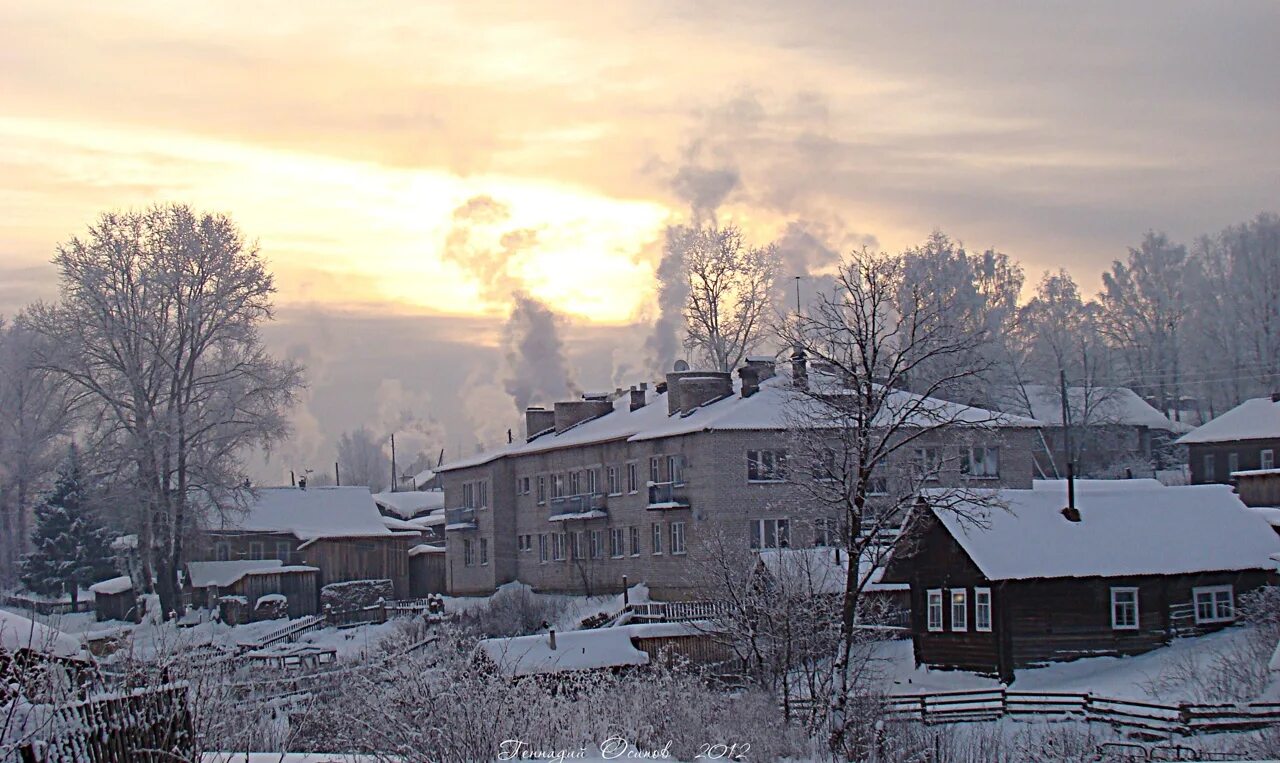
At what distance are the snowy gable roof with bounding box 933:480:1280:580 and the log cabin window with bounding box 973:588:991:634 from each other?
3.37 ft

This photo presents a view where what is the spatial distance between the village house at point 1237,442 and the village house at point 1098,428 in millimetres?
6521

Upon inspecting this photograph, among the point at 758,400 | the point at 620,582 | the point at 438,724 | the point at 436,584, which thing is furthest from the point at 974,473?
the point at 438,724

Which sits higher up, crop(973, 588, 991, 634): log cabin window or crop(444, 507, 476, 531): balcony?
crop(444, 507, 476, 531): balcony

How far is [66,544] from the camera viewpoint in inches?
2335

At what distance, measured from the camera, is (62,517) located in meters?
59.5

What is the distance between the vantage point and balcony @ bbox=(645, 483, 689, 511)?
47781 millimetres

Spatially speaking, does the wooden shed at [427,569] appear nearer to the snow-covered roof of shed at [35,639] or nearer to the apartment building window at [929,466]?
the apartment building window at [929,466]

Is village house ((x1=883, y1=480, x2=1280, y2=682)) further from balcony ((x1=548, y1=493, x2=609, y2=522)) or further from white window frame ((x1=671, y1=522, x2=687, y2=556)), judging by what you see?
balcony ((x1=548, y1=493, x2=609, y2=522))

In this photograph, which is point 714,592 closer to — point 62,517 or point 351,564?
point 351,564

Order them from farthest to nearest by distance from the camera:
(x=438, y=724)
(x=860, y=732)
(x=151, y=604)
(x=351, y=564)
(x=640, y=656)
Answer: (x=351, y=564)
(x=151, y=604)
(x=640, y=656)
(x=860, y=732)
(x=438, y=724)

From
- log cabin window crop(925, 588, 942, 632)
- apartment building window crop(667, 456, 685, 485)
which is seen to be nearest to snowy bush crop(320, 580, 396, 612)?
apartment building window crop(667, 456, 685, 485)

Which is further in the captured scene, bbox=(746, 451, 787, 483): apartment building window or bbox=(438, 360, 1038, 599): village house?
bbox=(746, 451, 787, 483): apartment building window

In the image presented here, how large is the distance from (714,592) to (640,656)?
2268mm

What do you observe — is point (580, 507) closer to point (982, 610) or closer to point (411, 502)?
point (982, 610)
